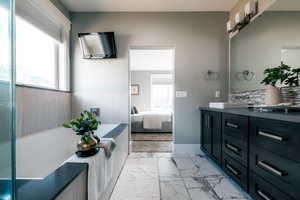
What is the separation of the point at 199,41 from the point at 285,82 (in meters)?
1.74

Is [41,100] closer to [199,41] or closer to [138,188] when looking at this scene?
[138,188]

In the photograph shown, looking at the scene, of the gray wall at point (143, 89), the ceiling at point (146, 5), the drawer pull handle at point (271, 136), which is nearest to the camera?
the drawer pull handle at point (271, 136)

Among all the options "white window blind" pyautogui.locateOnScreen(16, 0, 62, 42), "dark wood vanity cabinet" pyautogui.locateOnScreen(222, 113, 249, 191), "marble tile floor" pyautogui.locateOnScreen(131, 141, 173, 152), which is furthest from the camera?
"marble tile floor" pyautogui.locateOnScreen(131, 141, 173, 152)

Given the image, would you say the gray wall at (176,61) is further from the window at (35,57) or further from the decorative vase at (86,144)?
the decorative vase at (86,144)

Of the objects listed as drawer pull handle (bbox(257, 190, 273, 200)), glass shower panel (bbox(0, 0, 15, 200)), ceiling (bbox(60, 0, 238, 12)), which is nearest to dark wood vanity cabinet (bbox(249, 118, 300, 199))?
drawer pull handle (bbox(257, 190, 273, 200))

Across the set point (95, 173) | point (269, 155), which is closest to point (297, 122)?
point (269, 155)

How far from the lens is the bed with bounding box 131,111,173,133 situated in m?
5.16

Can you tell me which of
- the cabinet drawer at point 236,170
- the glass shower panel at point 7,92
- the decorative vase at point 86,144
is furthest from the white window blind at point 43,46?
the cabinet drawer at point 236,170

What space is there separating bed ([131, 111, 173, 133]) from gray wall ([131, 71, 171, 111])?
2.25m

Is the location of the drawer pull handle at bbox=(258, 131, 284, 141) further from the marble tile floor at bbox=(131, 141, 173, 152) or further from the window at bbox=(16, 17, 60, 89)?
the window at bbox=(16, 17, 60, 89)

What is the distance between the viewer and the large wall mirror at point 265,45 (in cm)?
172

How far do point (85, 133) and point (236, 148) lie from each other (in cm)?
143

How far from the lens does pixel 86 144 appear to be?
138 centimetres

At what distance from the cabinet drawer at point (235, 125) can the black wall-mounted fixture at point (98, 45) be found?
2.12 metres
